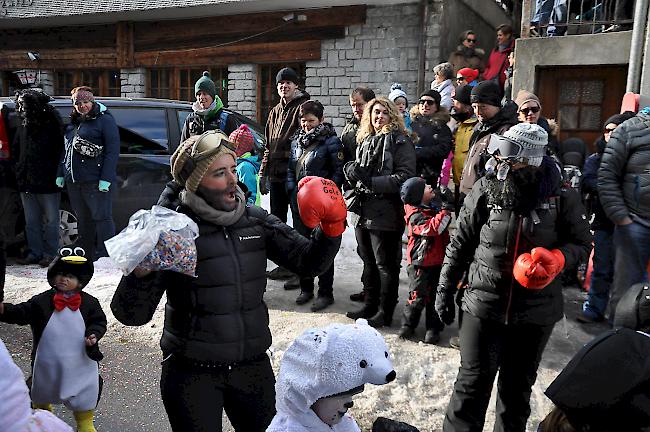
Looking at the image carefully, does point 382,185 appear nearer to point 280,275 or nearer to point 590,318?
point 280,275

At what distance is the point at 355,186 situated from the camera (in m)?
4.84

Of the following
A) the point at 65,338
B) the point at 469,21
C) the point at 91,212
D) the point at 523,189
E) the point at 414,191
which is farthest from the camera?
the point at 469,21

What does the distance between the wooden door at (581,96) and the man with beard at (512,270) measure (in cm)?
605

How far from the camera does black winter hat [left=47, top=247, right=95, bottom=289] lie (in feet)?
10.4

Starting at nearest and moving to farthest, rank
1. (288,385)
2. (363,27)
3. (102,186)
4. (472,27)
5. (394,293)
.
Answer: (288,385) < (394,293) < (102,186) < (363,27) < (472,27)

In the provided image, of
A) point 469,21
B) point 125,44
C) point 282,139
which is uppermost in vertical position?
point 469,21

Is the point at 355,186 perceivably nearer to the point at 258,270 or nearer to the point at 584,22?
the point at 258,270

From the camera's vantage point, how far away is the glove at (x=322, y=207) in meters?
2.41

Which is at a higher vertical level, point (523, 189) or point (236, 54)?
point (236, 54)

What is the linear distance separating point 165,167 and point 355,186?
A: 2850 mm

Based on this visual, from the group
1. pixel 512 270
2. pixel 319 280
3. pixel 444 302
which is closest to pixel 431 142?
pixel 319 280

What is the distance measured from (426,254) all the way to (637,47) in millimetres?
5142

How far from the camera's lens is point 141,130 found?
22.1 feet

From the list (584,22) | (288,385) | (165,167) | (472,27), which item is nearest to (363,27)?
(472,27)
